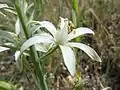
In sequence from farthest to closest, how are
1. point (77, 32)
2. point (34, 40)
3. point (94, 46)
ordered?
point (94, 46), point (77, 32), point (34, 40)

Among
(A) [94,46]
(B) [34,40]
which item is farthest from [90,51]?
(A) [94,46]

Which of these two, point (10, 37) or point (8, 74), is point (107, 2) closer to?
point (8, 74)

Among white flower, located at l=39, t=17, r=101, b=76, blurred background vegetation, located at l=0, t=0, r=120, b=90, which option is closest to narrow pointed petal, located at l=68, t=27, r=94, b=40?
white flower, located at l=39, t=17, r=101, b=76

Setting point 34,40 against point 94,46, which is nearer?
point 34,40

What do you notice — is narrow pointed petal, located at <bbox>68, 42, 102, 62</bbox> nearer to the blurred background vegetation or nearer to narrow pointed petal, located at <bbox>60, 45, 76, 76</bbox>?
narrow pointed petal, located at <bbox>60, 45, 76, 76</bbox>

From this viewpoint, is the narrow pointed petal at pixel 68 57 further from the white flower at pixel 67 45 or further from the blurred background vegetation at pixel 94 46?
the blurred background vegetation at pixel 94 46

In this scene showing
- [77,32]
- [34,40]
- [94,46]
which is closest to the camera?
[34,40]

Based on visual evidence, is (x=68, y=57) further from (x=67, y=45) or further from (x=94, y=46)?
(x=94, y=46)

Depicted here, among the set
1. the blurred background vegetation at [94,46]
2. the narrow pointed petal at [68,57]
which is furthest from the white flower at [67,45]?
the blurred background vegetation at [94,46]

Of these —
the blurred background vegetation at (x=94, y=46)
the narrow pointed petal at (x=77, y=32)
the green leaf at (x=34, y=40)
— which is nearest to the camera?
the green leaf at (x=34, y=40)
